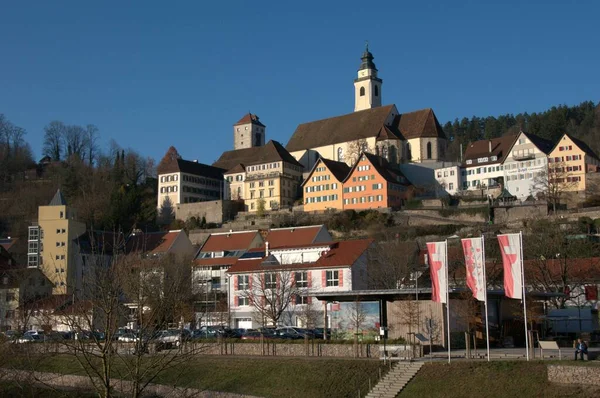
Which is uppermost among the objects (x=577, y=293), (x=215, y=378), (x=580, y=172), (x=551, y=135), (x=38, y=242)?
(x=551, y=135)

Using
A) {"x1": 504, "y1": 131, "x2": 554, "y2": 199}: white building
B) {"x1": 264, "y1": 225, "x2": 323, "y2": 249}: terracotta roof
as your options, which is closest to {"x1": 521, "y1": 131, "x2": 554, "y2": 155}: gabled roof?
{"x1": 504, "y1": 131, "x2": 554, "y2": 199}: white building

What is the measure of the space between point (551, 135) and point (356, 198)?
5695 centimetres

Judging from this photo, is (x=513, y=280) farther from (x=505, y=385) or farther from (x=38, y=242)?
(x=38, y=242)

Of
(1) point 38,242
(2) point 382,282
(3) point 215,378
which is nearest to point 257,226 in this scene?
(1) point 38,242

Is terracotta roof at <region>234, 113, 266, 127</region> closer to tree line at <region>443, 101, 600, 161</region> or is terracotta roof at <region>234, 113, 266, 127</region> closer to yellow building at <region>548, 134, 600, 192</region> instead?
tree line at <region>443, 101, 600, 161</region>

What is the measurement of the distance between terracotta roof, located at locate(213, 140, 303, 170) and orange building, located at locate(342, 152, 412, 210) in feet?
53.3

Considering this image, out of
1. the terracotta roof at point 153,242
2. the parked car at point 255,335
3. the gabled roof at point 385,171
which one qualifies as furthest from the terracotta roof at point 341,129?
the parked car at point 255,335

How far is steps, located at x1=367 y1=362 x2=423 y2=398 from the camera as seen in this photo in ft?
112

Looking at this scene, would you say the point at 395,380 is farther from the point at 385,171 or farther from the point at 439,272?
the point at 385,171

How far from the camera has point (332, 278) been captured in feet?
201

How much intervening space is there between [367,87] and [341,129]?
1605 centimetres

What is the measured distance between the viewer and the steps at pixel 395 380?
3409 centimetres

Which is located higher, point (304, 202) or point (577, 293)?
point (304, 202)

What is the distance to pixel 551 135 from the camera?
14575 centimetres
